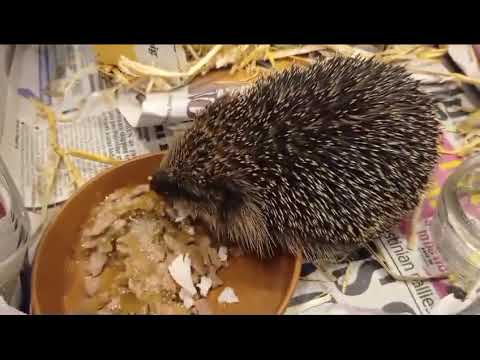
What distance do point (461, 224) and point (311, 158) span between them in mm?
372

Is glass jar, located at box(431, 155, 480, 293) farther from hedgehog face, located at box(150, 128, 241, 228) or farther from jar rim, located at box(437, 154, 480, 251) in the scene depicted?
hedgehog face, located at box(150, 128, 241, 228)

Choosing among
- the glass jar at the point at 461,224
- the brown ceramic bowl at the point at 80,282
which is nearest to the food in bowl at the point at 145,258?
the brown ceramic bowl at the point at 80,282

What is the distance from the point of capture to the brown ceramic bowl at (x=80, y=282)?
101 cm

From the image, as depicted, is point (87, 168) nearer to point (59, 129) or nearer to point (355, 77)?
point (59, 129)

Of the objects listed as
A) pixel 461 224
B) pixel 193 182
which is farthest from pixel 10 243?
pixel 461 224

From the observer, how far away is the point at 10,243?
0.94 metres

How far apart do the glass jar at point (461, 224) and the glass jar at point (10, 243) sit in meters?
0.84

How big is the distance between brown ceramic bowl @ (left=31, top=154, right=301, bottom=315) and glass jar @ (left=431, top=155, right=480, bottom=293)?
335 mm

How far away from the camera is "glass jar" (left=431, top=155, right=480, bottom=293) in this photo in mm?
1067

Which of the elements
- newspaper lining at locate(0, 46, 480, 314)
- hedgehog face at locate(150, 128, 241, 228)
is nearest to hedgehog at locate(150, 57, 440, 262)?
hedgehog face at locate(150, 128, 241, 228)

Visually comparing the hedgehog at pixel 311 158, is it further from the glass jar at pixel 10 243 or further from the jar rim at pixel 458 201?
the glass jar at pixel 10 243

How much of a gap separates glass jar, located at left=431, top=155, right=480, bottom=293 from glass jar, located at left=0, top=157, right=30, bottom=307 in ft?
2.75

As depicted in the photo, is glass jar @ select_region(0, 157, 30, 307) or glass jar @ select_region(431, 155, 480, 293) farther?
glass jar @ select_region(431, 155, 480, 293)

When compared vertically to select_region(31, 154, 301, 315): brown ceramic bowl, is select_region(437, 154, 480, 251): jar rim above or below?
above
